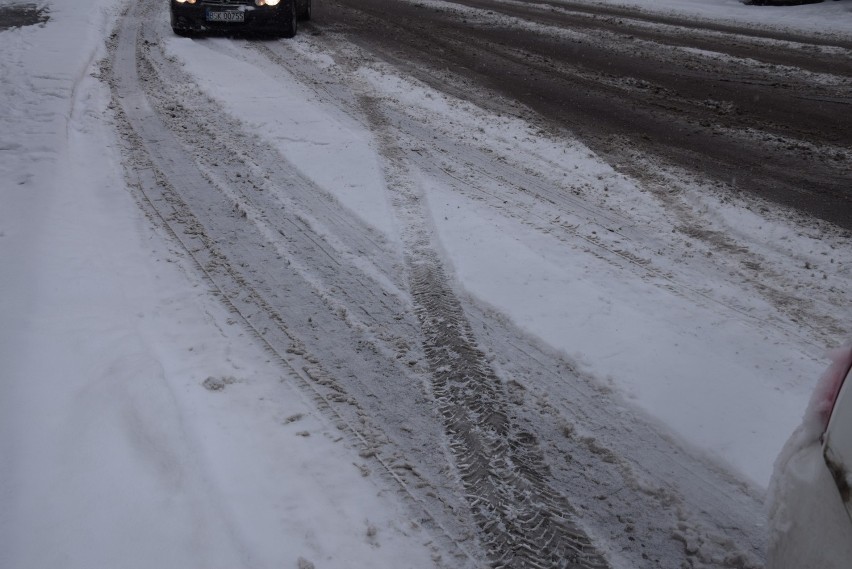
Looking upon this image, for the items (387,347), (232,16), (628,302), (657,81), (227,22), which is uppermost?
(232,16)

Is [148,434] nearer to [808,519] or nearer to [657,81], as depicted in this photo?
[808,519]

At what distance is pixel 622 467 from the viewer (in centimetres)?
315

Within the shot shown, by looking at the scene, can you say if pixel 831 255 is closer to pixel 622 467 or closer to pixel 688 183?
pixel 688 183

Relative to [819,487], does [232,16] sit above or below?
above

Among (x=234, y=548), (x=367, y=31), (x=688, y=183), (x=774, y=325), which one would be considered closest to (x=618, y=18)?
(x=367, y=31)

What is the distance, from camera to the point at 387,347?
3930 mm

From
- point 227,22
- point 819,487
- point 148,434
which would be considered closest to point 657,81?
point 227,22

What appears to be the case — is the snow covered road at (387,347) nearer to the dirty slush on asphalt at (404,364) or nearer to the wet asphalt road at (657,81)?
the dirty slush on asphalt at (404,364)

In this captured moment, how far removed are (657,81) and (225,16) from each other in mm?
7370

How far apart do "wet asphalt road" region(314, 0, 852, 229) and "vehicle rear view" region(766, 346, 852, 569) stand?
4.53 m

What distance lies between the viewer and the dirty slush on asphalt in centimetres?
279

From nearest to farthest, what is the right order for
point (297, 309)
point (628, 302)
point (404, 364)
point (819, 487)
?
1. point (819, 487)
2. point (404, 364)
3. point (297, 309)
4. point (628, 302)

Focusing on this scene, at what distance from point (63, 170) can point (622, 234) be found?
5.03m

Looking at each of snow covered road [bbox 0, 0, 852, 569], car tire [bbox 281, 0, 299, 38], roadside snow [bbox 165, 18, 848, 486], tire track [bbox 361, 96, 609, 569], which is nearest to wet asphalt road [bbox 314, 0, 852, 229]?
snow covered road [bbox 0, 0, 852, 569]
